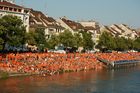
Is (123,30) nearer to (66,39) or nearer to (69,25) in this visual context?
(69,25)

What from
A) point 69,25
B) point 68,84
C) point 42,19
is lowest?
point 68,84

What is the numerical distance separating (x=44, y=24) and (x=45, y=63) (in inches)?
1372

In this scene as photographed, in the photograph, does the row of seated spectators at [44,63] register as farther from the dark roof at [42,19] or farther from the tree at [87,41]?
the dark roof at [42,19]

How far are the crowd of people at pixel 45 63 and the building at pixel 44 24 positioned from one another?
16.9 metres

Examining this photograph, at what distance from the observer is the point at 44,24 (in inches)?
4286

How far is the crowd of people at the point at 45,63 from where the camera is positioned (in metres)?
67.4

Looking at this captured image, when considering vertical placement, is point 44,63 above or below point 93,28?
below

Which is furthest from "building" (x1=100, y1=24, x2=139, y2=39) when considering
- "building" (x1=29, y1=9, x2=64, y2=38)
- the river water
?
the river water

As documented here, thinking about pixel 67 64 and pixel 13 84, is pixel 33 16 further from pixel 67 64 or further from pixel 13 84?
pixel 13 84

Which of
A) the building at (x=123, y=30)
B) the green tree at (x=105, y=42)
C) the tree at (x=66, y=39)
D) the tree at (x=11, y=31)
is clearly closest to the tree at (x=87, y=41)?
the tree at (x=66, y=39)

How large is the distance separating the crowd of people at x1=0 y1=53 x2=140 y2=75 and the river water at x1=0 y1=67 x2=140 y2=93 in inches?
106

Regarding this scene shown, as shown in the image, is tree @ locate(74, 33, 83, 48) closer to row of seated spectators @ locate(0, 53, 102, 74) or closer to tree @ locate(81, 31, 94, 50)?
tree @ locate(81, 31, 94, 50)

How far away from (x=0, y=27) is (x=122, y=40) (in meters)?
78.8

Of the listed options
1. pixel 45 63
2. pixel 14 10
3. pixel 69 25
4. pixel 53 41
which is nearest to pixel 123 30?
pixel 69 25
